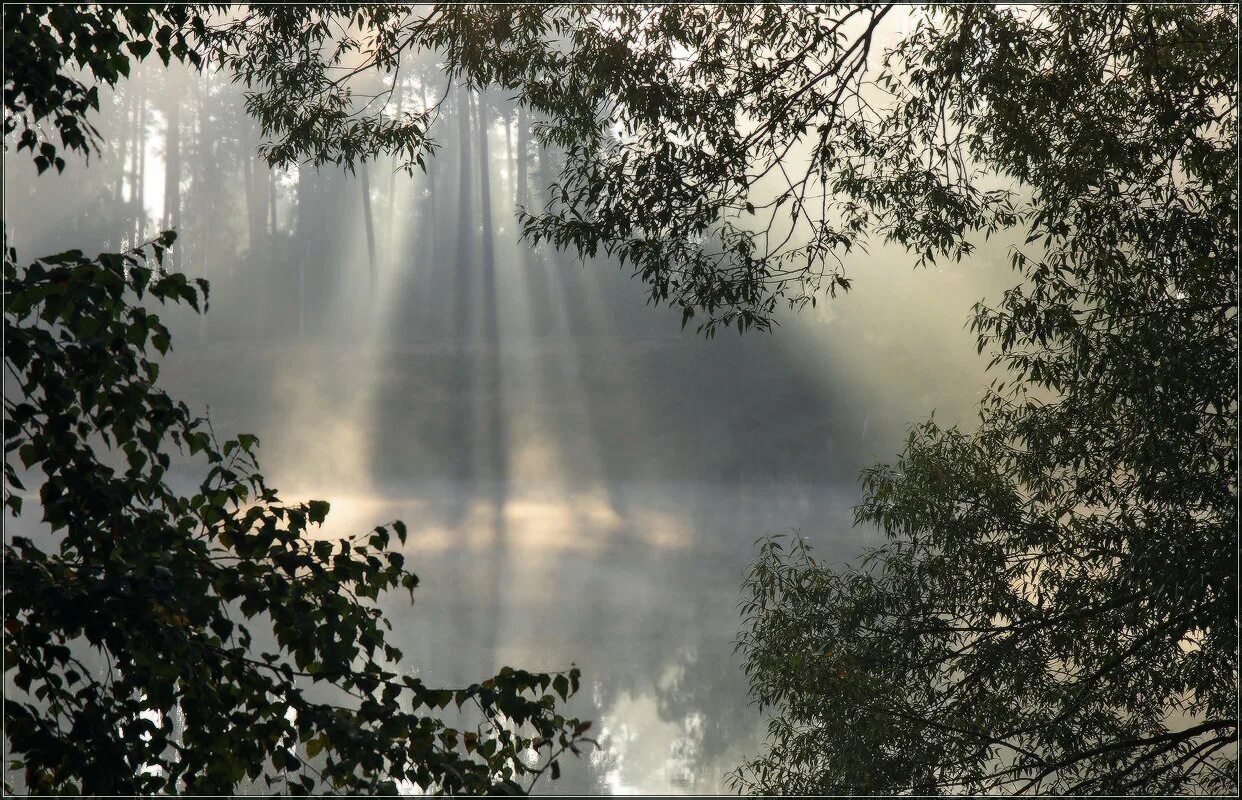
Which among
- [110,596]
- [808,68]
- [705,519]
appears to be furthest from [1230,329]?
[705,519]

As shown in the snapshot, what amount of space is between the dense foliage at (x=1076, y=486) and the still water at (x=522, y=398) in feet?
15.8

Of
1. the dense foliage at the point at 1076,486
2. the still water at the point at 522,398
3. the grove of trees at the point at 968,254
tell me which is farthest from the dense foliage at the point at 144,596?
the still water at the point at 522,398

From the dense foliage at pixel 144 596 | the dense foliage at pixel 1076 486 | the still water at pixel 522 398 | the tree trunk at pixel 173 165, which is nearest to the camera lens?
the dense foliage at pixel 144 596

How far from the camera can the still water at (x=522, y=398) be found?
9.87 meters

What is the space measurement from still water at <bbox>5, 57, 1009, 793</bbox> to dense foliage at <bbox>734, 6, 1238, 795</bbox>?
4.82 m

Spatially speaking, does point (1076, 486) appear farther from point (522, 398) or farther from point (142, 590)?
point (522, 398)

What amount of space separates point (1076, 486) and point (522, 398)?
987 centimetres

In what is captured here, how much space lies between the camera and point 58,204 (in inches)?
536

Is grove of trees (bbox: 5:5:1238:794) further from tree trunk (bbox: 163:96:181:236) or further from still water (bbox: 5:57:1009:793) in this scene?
tree trunk (bbox: 163:96:181:236)

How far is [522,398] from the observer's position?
13.0 m

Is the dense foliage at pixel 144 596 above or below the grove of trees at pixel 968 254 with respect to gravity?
below

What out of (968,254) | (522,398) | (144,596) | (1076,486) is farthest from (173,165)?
(144,596)

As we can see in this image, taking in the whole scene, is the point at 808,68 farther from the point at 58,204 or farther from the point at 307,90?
the point at 58,204

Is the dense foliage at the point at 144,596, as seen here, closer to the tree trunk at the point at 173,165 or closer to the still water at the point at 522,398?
the still water at the point at 522,398
